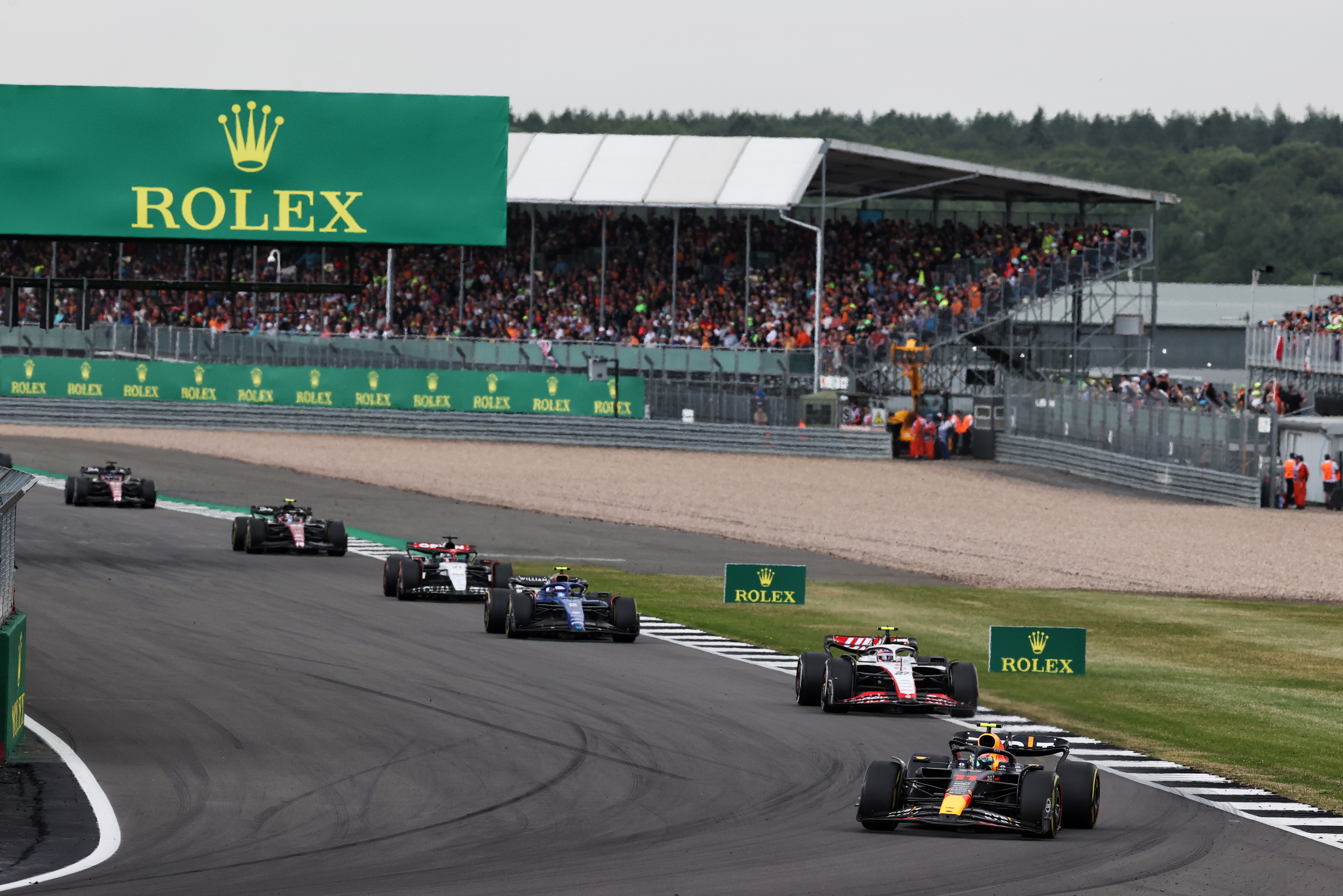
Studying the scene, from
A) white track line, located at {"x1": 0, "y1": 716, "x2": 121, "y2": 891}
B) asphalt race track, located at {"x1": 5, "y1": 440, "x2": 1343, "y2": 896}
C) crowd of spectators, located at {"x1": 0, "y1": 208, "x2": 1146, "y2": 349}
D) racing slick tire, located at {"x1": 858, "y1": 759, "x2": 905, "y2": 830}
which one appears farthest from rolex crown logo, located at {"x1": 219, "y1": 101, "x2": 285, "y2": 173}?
crowd of spectators, located at {"x1": 0, "y1": 208, "x2": 1146, "y2": 349}

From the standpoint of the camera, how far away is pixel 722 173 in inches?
2376

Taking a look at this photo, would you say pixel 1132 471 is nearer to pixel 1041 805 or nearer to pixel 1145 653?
pixel 1145 653

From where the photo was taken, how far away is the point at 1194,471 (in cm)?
4622

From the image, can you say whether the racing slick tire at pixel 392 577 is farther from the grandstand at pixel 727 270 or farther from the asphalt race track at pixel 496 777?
the grandstand at pixel 727 270

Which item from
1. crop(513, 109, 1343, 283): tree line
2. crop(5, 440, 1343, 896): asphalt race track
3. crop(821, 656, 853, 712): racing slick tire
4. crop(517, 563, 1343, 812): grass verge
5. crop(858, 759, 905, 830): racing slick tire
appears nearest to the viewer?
crop(5, 440, 1343, 896): asphalt race track

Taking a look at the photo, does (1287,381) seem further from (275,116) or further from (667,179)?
(275,116)

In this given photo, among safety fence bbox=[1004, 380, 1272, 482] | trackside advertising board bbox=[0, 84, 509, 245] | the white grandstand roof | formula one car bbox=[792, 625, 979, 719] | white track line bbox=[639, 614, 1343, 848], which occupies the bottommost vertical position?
white track line bbox=[639, 614, 1343, 848]

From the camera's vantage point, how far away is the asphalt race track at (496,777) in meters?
10.4

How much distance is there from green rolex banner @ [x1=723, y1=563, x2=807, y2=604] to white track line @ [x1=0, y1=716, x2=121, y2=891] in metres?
11.0

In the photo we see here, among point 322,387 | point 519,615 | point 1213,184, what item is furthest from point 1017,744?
point 1213,184

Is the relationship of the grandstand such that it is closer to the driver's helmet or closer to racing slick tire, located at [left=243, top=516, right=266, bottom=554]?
racing slick tire, located at [left=243, top=516, right=266, bottom=554]

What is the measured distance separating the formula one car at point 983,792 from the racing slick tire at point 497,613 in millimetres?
10289

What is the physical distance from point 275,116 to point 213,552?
8.02 metres

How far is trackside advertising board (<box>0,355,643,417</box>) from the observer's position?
56094 millimetres
